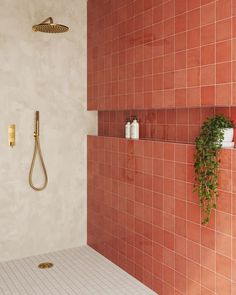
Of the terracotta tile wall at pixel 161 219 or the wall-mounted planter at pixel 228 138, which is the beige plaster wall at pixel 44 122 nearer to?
the terracotta tile wall at pixel 161 219

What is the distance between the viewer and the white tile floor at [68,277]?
8.87 feet

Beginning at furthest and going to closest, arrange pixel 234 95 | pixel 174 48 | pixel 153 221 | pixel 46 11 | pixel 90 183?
pixel 90 183
pixel 46 11
pixel 153 221
pixel 174 48
pixel 234 95

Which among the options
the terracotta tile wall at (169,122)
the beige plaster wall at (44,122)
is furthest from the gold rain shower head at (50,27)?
the terracotta tile wall at (169,122)

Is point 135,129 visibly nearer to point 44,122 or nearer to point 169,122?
point 169,122

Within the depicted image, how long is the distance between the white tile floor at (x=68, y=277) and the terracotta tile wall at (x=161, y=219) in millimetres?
99

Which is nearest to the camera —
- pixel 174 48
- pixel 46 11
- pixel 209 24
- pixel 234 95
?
pixel 234 95

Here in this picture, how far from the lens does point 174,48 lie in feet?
8.04

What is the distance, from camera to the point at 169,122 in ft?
9.03

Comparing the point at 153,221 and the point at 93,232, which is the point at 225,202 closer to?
the point at 153,221

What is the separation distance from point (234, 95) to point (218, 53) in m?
0.28

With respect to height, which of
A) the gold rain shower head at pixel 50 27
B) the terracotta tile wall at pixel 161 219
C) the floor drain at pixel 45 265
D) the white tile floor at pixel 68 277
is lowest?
the white tile floor at pixel 68 277

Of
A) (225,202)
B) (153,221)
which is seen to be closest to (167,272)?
(153,221)

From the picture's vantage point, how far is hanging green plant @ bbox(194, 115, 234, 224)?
6.91ft

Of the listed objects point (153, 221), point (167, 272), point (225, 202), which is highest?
point (225, 202)
